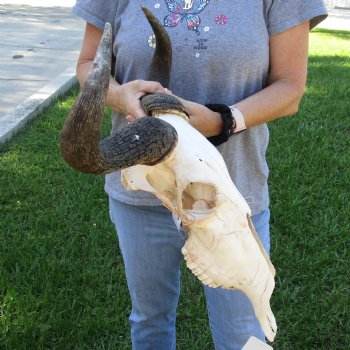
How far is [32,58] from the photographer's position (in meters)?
8.05

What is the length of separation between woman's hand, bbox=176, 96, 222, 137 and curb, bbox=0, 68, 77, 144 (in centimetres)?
372

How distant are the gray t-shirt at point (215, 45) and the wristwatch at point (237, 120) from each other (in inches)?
4.9

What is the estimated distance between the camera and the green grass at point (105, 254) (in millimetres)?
2836

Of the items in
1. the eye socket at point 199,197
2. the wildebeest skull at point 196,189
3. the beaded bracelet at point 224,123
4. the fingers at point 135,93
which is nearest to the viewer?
the wildebeest skull at point 196,189

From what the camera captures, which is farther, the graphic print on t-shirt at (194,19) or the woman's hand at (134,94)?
the graphic print on t-shirt at (194,19)

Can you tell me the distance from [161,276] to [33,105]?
4237 mm

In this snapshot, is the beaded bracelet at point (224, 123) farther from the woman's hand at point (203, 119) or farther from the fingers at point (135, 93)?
the fingers at point (135, 93)

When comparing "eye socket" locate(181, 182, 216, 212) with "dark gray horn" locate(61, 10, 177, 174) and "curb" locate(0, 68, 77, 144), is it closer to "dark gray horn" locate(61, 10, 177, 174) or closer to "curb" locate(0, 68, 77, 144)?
"dark gray horn" locate(61, 10, 177, 174)

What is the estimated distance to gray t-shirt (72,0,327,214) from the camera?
1.58m

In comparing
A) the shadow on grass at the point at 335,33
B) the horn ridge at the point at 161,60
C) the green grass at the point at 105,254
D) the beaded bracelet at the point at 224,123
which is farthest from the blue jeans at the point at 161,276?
the shadow on grass at the point at 335,33

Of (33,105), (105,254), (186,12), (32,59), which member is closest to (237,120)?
(186,12)

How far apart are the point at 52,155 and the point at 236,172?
326 cm

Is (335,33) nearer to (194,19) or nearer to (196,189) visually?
(194,19)

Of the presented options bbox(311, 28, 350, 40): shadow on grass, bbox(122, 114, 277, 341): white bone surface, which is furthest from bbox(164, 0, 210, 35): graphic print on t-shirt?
bbox(311, 28, 350, 40): shadow on grass
